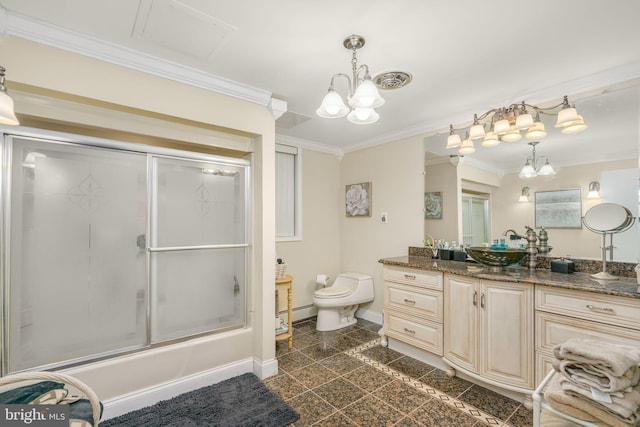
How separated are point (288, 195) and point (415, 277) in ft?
6.54

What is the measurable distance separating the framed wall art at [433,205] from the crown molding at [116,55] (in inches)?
82.9

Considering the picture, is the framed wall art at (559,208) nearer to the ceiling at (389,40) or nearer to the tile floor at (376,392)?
the ceiling at (389,40)

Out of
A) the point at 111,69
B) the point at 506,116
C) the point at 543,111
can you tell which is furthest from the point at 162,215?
the point at 543,111

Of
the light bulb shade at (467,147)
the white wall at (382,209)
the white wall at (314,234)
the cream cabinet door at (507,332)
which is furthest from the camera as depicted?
the white wall at (314,234)

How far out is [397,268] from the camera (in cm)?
293

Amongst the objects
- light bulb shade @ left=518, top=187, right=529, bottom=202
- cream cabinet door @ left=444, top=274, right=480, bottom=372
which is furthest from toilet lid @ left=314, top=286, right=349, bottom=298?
light bulb shade @ left=518, top=187, right=529, bottom=202

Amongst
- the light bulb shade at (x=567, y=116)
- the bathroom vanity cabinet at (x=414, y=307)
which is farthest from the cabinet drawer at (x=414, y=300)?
the light bulb shade at (x=567, y=116)

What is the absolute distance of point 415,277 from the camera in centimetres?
276

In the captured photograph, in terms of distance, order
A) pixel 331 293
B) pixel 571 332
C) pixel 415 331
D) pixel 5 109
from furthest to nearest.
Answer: pixel 331 293 → pixel 415 331 → pixel 571 332 → pixel 5 109

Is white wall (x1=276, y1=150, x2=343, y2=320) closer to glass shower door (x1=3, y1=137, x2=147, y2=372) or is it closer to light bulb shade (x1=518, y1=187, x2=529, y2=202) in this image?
glass shower door (x1=3, y1=137, x2=147, y2=372)

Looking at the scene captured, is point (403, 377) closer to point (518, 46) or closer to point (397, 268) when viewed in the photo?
point (397, 268)

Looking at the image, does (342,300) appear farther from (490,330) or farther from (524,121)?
(524,121)

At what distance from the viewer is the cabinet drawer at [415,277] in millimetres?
2598

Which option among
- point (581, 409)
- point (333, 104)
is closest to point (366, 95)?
point (333, 104)
